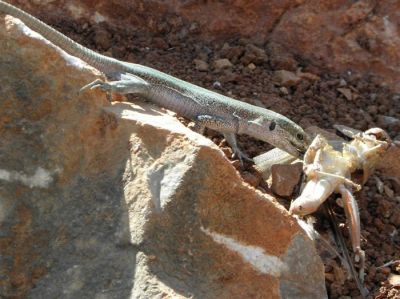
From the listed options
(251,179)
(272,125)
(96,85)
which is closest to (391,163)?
(272,125)

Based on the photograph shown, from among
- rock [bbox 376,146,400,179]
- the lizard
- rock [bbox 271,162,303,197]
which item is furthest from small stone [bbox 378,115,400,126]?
rock [bbox 271,162,303,197]

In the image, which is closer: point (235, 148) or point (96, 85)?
point (96, 85)

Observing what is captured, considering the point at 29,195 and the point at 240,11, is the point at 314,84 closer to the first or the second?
the point at 240,11

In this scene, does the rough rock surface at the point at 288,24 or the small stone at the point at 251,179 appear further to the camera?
→ the rough rock surface at the point at 288,24

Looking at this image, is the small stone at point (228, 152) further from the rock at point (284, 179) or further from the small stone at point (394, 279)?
the small stone at point (394, 279)

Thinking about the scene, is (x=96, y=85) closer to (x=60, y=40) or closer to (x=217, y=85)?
(x=60, y=40)

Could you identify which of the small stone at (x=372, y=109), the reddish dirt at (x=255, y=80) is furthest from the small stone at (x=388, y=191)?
the small stone at (x=372, y=109)
